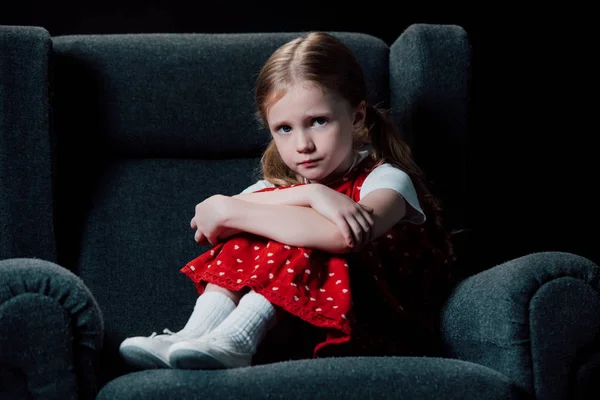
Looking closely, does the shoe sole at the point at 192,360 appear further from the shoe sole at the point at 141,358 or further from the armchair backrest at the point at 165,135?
the armchair backrest at the point at 165,135

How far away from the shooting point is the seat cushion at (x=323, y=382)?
1.05 meters

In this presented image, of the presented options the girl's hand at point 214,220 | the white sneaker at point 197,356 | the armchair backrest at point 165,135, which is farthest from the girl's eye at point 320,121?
the white sneaker at point 197,356

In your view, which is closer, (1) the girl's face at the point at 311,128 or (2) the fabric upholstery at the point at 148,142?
(1) the girl's face at the point at 311,128

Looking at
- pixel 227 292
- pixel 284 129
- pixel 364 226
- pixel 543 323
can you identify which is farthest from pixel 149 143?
pixel 543 323

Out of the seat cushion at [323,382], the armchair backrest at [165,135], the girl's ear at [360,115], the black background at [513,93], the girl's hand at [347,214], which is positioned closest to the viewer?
the seat cushion at [323,382]

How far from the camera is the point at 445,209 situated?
1729 millimetres

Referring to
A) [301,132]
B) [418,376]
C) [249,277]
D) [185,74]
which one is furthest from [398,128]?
[418,376]

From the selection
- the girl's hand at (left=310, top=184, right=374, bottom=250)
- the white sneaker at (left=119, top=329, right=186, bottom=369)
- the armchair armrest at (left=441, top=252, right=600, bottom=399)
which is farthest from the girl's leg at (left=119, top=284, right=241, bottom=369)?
the armchair armrest at (left=441, top=252, right=600, bottom=399)

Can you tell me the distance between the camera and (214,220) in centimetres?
140

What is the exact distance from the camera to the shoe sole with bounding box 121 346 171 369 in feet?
3.75

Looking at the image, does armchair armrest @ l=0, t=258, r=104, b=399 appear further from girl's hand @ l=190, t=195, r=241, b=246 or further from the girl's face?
the girl's face

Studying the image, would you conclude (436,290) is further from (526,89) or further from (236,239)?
(526,89)

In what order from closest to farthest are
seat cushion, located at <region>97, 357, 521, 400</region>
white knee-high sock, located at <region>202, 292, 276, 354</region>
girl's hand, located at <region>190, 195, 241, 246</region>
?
seat cushion, located at <region>97, 357, 521, 400</region> < white knee-high sock, located at <region>202, 292, 276, 354</region> < girl's hand, located at <region>190, 195, 241, 246</region>

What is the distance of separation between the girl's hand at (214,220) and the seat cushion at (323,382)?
357 mm
